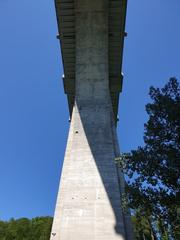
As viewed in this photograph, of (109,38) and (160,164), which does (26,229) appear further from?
(160,164)

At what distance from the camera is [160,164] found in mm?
9086

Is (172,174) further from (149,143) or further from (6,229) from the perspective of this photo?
(6,229)

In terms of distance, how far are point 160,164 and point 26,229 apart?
45.0 m

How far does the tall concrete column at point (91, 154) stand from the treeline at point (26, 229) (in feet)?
110

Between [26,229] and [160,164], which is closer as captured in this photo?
[160,164]

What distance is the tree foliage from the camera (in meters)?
8.88

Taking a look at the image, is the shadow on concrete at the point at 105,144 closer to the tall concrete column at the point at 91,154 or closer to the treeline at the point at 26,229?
the tall concrete column at the point at 91,154

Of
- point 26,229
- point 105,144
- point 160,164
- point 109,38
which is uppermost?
point 109,38

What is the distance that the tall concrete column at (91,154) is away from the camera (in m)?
13.1

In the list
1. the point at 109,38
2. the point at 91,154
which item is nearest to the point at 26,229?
the point at 109,38

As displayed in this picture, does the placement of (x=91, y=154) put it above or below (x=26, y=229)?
below

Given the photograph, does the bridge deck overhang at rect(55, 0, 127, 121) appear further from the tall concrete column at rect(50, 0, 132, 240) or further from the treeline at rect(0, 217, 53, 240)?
the treeline at rect(0, 217, 53, 240)

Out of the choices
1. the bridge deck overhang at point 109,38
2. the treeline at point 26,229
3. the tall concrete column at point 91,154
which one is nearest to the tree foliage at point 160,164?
the tall concrete column at point 91,154

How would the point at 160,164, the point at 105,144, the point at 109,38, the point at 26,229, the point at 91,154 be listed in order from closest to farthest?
the point at 160,164 → the point at 91,154 → the point at 105,144 → the point at 109,38 → the point at 26,229
